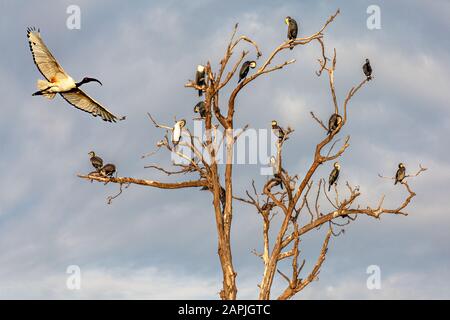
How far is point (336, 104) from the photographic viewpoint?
16609mm

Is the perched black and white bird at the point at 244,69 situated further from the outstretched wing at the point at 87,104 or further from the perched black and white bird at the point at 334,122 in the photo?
the outstretched wing at the point at 87,104

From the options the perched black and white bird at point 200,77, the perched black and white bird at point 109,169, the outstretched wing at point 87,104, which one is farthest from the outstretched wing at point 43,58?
the perched black and white bird at point 200,77

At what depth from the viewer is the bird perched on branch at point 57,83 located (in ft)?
50.6

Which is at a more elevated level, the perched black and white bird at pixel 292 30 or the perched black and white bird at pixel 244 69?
the perched black and white bird at pixel 292 30

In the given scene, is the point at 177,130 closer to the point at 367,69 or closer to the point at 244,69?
the point at 244,69

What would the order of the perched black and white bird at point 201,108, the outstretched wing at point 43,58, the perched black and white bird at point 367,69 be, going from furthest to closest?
the perched black and white bird at point 367,69
the perched black and white bird at point 201,108
the outstretched wing at point 43,58

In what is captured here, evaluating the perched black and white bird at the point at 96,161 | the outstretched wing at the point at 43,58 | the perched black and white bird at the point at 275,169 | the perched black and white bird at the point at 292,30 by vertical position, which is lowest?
the perched black and white bird at the point at 275,169

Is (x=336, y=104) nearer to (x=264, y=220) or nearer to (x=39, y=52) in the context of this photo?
(x=264, y=220)

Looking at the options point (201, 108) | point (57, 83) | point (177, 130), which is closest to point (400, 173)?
point (201, 108)

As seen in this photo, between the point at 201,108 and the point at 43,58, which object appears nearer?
the point at 43,58

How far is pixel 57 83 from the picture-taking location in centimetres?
1612

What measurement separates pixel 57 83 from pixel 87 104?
1.02m
